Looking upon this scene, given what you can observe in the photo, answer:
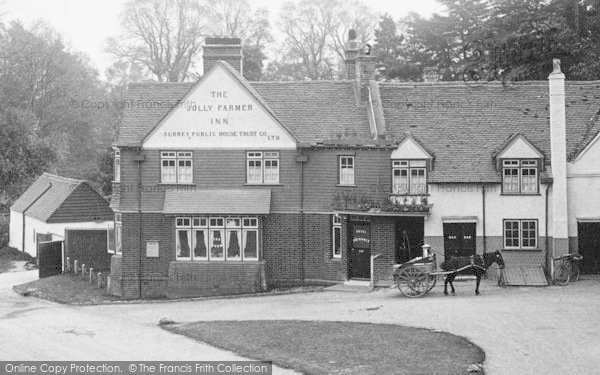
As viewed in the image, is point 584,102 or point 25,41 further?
point 25,41

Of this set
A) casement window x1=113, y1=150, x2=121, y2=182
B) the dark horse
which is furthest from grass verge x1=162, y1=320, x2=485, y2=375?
casement window x1=113, y1=150, x2=121, y2=182

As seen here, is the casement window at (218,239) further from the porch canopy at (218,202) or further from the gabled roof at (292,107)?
the gabled roof at (292,107)

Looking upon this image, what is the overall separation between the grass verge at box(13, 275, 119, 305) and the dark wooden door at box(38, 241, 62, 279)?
90 cm

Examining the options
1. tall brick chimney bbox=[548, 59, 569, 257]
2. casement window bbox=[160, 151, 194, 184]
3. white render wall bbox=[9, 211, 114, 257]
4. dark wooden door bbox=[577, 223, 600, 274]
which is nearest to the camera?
tall brick chimney bbox=[548, 59, 569, 257]

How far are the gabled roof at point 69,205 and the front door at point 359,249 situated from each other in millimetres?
19081

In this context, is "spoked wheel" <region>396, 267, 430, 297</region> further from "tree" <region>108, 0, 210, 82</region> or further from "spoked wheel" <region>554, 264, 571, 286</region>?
"tree" <region>108, 0, 210, 82</region>

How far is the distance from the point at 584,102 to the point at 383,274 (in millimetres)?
11517

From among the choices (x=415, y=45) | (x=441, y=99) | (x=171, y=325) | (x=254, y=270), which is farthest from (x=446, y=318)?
(x=415, y=45)

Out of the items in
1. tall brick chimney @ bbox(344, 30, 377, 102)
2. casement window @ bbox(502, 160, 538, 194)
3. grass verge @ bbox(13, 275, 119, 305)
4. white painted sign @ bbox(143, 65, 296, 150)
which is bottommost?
grass verge @ bbox(13, 275, 119, 305)

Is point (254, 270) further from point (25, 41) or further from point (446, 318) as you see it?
point (25, 41)

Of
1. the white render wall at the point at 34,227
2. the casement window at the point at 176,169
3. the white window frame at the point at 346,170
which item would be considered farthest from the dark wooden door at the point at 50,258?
the white window frame at the point at 346,170

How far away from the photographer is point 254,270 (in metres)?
32.6

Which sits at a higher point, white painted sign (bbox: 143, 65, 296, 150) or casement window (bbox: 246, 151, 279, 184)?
white painted sign (bbox: 143, 65, 296, 150)

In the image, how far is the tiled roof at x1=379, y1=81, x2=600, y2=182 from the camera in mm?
32375
